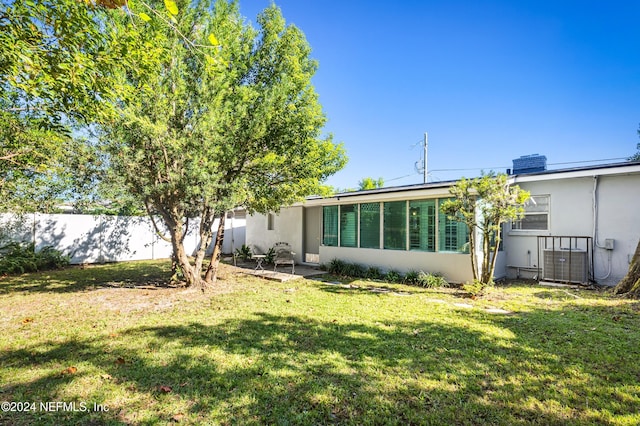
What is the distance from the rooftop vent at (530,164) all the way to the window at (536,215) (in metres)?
2.29

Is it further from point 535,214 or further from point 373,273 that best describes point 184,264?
point 535,214

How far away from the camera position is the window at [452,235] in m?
8.88

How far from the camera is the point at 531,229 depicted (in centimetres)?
1003

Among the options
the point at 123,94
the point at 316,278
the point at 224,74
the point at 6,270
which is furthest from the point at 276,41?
the point at 6,270

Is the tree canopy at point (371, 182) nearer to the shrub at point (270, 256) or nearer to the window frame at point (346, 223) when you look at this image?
the shrub at point (270, 256)

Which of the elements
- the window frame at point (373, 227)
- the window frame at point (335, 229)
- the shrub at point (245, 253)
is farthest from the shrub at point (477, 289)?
the shrub at point (245, 253)

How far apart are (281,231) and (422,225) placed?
704cm

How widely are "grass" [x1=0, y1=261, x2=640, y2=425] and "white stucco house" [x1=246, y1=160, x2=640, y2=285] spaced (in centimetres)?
241

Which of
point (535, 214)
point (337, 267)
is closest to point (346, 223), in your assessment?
point (337, 267)

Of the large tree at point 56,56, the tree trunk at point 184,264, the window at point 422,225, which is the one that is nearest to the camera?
the large tree at point 56,56

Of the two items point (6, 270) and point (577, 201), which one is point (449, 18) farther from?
point (6, 270)

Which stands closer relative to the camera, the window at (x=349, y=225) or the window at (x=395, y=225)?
the window at (x=395, y=225)

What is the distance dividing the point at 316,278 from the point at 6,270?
35.6ft

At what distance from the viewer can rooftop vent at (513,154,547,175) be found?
11881 mm
